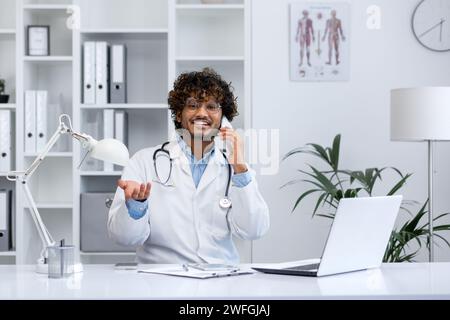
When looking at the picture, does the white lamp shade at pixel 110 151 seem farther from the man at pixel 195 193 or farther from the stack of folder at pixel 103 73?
the stack of folder at pixel 103 73

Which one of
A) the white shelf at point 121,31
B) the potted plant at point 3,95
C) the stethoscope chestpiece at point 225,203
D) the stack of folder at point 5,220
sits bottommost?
the stack of folder at point 5,220

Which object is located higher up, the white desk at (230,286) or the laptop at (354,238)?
the laptop at (354,238)

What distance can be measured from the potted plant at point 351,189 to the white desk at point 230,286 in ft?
4.54

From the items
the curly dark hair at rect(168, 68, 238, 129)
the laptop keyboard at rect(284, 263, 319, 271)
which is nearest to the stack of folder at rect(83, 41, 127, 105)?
the curly dark hair at rect(168, 68, 238, 129)

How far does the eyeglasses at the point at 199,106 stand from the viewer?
2824 mm

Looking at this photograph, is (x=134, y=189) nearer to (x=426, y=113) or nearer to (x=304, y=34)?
(x=426, y=113)

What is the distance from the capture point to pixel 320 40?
4168 mm

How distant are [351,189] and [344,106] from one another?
564 millimetres

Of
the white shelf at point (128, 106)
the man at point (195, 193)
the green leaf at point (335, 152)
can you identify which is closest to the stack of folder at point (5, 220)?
the white shelf at point (128, 106)

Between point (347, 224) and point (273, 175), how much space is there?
2052 mm

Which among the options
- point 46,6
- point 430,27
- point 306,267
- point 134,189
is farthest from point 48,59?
point 306,267

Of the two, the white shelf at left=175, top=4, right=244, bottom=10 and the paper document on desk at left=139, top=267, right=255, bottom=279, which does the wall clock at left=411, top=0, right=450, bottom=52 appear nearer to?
the white shelf at left=175, top=4, right=244, bottom=10

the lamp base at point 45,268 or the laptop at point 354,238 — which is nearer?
the laptop at point 354,238
